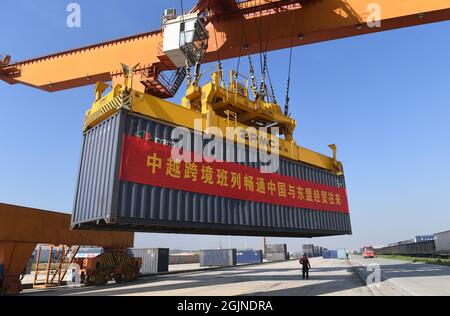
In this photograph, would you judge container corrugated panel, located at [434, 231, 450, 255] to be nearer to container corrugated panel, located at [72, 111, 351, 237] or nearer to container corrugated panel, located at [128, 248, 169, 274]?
container corrugated panel, located at [128, 248, 169, 274]

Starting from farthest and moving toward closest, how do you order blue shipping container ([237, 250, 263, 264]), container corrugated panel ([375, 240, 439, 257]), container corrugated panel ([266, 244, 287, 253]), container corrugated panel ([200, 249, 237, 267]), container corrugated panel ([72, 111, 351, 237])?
container corrugated panel ([266, 244, 287, 253])
blue shipping container ([237, 250, 263, 264])
container corrugated panel ([200, 249, 237, 267])
container corrugated panel ([375, 240, 439, 257])
container corrugated panel ([72, 111, 351, 237])

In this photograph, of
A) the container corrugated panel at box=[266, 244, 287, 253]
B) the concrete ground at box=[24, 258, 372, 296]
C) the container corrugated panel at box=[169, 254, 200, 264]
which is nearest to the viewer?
the concrete ground at box=[24, 258, 372, 296]

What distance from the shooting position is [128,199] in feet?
31.6

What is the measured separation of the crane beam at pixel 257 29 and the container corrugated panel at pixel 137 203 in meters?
7.24

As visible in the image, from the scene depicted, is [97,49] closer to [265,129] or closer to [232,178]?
[265,129]

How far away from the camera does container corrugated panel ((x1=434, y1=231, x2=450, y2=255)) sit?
1339 inches

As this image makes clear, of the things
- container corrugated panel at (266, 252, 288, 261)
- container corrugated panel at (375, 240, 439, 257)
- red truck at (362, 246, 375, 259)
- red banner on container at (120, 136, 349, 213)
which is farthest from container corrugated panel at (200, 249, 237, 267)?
red banner on container at (120, 136, 349, 213)

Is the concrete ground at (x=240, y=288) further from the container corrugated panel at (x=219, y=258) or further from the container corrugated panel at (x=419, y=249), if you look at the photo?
the container corrugated panel at (x=419, y=249)

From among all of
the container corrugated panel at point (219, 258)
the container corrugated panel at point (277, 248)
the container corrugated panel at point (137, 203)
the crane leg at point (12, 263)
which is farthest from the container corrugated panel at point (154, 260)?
the container corrugated panel at point (277, 248)

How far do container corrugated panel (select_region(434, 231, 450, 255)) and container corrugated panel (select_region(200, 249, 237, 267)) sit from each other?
83.5ft

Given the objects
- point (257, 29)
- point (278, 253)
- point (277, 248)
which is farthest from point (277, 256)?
point (257, 29)

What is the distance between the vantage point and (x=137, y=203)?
9.78 metres

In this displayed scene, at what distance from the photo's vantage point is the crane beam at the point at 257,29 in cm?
1487
